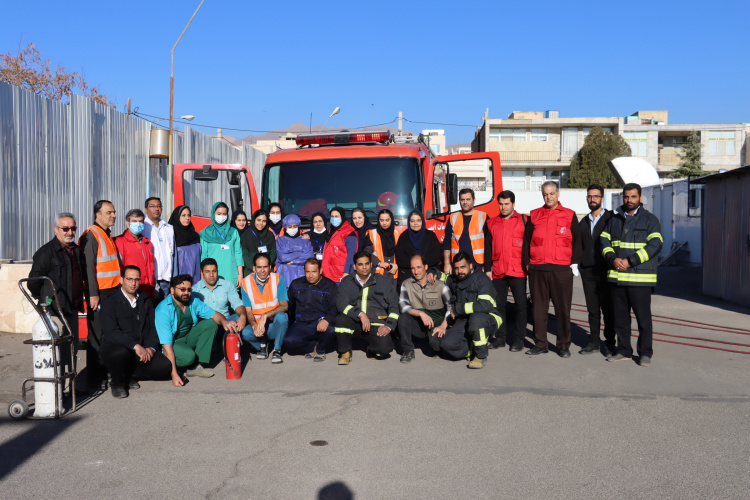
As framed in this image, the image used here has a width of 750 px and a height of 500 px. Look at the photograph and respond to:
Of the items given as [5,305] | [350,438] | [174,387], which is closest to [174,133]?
[5,305]

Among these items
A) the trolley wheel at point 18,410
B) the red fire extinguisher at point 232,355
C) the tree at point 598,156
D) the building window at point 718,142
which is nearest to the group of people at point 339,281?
the red fire extinguisher at point 232,355

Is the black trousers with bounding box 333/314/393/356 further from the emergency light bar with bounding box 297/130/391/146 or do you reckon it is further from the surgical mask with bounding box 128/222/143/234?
the emergency light bar with bounding box 297/130/391/146

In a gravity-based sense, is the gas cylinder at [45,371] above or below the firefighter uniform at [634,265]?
below

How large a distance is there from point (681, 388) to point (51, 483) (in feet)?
18.0

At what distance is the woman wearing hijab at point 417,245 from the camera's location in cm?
891

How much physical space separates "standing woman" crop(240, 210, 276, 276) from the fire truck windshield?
34.4 inches

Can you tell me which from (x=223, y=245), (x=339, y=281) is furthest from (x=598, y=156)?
(x=223, y=245)

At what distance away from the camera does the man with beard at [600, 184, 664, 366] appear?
7.50 m

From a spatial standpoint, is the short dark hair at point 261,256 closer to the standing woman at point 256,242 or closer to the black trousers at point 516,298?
the standing woman at point 256,242

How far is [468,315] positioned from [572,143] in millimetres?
49127

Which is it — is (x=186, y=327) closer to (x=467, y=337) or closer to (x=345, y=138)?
(x=467, y=337)

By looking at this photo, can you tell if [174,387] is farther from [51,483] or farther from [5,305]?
[5,305]

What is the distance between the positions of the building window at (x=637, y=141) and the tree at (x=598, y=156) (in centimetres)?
431

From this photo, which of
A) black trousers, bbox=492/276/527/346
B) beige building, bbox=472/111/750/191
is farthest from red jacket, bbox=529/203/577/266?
beige building, bbox=472/111/750/191
